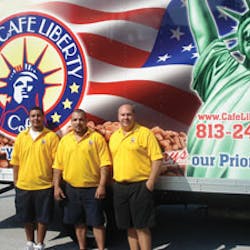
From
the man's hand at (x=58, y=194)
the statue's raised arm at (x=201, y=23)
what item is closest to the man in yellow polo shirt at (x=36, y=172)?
the man's hand at (x=58, y=194)

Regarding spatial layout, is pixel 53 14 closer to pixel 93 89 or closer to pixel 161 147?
pixel 93 89

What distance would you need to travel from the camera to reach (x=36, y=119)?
4.98 m

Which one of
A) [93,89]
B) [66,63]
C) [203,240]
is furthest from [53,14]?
[203,240]

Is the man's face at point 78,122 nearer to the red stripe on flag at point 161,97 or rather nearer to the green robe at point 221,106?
the red stripe on flag at point 161,97

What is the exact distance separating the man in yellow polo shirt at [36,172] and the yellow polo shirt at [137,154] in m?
0.84

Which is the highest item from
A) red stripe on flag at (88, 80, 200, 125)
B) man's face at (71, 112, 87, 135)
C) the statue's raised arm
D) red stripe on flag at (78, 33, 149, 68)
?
the statue's raised arm

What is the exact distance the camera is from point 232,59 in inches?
182

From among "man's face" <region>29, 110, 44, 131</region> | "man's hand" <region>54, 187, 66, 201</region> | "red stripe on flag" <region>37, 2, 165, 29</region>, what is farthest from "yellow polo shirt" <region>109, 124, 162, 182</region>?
"red stripe on flag" <region>37, 2, 165, 29</region>

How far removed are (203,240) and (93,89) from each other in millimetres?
2293

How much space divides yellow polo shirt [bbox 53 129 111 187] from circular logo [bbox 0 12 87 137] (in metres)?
0.50

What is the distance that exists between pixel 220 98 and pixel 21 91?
222 cm

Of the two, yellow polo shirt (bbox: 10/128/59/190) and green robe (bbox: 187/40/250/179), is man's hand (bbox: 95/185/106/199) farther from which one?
green robe (bbox: 187/40/250/179)

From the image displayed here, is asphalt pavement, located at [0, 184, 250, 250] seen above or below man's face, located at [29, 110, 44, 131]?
below

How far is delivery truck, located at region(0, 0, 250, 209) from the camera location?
15.2 feet
